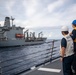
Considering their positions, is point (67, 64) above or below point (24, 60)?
above

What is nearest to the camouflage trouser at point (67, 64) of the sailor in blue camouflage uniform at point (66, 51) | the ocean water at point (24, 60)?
the sailor in blue camouflage uniform at point (66, 51)

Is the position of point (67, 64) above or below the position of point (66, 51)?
below

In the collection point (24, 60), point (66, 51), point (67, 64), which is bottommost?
point (24, 60)

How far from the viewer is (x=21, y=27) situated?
241ft

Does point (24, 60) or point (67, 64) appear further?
point (24, 60)

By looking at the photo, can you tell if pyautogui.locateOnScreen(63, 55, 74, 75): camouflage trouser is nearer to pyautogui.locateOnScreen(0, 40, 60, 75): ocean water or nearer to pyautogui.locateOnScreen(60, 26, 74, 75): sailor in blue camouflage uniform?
pyautogui.locateOnScreen(60, 26, 74, 75): sailor in blue camouflage uniform

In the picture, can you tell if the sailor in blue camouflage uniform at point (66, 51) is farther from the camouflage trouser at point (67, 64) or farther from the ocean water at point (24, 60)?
the ocean water at point (24, 60)

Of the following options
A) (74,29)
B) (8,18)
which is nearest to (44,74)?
(74,29)

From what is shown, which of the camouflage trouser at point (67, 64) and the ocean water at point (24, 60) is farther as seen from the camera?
the ocean water at point (24, 60)

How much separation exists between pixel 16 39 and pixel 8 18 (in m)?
13.9

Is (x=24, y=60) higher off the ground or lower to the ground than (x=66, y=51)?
lower

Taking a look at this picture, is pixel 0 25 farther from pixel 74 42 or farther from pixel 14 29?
pixel 74 42

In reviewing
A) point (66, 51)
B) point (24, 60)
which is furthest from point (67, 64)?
point (24, 60)

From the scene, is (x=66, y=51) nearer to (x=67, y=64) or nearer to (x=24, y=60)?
(x=67, y=64)
